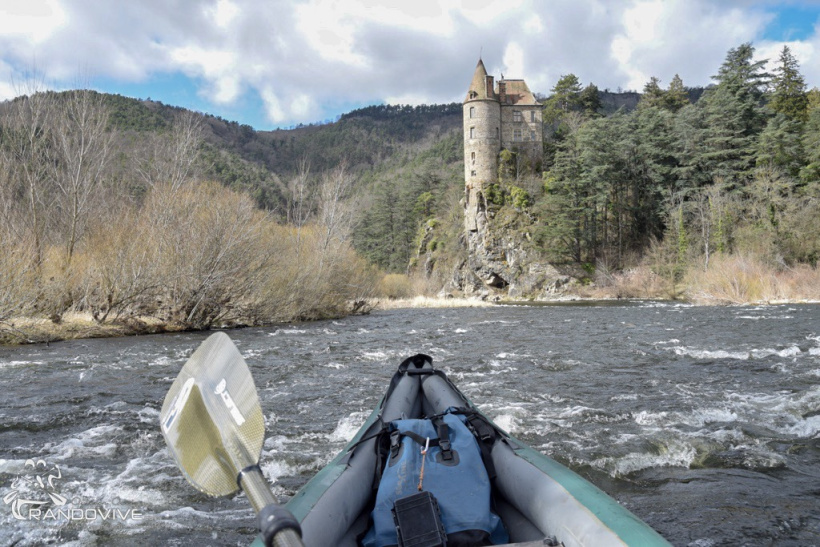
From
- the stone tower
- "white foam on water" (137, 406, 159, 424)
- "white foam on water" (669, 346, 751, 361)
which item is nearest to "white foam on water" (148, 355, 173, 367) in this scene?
"white foam on water" (137, 406, 159, 424)

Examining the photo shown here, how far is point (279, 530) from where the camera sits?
141 centimetres

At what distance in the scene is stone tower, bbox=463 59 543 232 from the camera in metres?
45.5

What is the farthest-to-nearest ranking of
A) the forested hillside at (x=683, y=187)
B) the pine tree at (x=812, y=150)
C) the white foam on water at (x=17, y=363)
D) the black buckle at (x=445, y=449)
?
the pine tree at (x=812, y=150) → the forested hillside at (x=683, y=187) → the white foam on water at (x=17, y=363) → the black buckle at (x=445, y=449)

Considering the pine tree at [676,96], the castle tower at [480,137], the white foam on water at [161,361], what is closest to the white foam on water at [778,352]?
the white foam on water at [161,361]

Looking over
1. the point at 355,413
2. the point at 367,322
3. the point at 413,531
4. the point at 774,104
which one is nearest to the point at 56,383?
the point at 355,413

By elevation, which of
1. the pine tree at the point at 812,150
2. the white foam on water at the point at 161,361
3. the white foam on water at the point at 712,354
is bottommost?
the white foam on water at the point at 161,361

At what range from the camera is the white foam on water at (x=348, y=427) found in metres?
5.29

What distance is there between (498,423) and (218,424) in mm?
3925

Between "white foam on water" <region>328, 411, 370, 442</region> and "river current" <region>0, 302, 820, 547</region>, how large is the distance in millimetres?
24

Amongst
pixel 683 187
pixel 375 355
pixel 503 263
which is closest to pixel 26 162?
pixel 375 355

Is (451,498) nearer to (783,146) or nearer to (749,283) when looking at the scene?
(749,283)

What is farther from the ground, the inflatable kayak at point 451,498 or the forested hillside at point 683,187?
the forested hillside at point 683,187

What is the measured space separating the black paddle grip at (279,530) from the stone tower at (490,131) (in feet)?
142

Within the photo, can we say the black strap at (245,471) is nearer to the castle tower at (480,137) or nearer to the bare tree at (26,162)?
the bare tree at (26,162)
